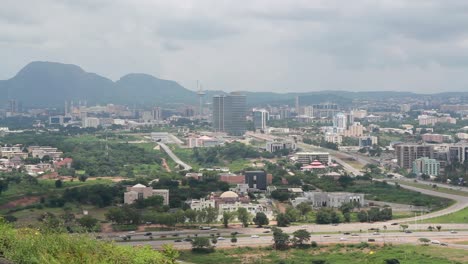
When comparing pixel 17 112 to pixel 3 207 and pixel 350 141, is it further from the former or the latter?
pixel 3 207

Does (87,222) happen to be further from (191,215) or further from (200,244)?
(200,244)

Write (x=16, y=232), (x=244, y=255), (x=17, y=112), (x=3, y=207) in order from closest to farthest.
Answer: (x=16, y=232) → (x=244, y=255) → (x=3, y=207) → (x=17, y=112)

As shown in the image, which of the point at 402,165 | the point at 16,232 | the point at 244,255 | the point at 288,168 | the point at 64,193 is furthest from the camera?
the point at 402,165

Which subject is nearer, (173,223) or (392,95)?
(173,223)

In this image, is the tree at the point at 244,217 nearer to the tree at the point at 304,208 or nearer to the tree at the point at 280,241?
the tree at the point at 304,208

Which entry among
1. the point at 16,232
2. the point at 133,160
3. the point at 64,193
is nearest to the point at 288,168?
the point at 133,160

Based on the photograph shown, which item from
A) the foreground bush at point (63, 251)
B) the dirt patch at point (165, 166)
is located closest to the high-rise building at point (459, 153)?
the dirt patch at point (165, 166)

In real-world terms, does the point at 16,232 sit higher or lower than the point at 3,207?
higher
